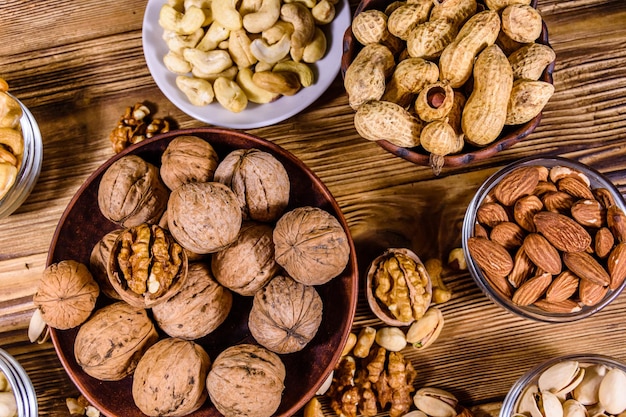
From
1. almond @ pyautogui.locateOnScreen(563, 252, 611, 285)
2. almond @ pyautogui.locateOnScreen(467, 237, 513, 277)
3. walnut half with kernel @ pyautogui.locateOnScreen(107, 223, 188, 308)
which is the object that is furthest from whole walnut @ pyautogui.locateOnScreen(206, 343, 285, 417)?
almond @ pyautogui.locateOnScreen(563, 252, 611, 285)

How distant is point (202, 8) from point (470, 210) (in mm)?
560

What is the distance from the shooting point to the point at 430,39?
0.90m

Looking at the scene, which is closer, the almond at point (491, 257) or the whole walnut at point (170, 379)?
the whole walnut at point (170, 379)

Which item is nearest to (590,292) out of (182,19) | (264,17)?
(264,17)

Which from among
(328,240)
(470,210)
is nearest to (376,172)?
(470,210)

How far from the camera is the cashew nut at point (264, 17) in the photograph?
1019 millimetres

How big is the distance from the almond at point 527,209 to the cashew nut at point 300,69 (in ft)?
1.27

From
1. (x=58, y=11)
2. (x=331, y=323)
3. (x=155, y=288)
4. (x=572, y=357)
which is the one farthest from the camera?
(x=58, y=11)

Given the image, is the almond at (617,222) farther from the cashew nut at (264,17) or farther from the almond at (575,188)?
the cashew nut at (264,17)

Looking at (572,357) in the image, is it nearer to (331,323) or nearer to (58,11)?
(331,323)

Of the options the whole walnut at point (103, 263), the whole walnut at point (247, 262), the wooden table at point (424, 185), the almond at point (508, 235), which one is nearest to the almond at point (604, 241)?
the almond at point (508, 235)

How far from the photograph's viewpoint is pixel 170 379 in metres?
0.81

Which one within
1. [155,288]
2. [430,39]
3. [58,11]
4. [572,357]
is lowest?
[572,357]

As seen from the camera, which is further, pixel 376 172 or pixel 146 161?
pixel 376 172
